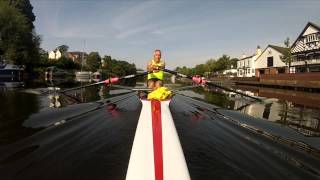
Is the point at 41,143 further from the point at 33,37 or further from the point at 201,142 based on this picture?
the point at 33,37

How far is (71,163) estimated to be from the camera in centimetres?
527

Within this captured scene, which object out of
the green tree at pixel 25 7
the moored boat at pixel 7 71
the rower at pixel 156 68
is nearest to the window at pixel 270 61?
the moored boat at pixel 7 71

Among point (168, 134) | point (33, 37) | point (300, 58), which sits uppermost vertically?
point (33, 37)

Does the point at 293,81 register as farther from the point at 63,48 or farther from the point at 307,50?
the point at 63,48

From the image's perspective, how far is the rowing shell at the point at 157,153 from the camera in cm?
444

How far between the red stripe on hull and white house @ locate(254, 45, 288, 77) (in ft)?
203

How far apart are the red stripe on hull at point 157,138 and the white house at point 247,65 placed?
261ft

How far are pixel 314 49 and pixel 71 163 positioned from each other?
184ft

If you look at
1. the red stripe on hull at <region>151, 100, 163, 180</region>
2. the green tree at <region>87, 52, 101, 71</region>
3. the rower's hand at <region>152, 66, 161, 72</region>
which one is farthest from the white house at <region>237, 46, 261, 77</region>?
the red stripe on hull at <region>151, 100, 163, 180</region>

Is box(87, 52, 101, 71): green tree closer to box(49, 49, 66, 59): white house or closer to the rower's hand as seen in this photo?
box(49, 49, 66, 59): white house

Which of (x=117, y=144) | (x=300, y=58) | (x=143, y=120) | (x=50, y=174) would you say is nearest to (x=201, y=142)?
(x=143, y=120)

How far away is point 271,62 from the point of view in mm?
70312

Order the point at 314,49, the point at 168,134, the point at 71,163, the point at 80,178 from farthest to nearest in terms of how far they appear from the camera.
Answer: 1. the point at 314,49
2. the point at 168,134
3. the point at 71,163
4. the point at 80,178

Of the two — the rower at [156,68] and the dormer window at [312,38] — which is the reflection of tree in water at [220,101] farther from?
the dormer window at [312,38]
